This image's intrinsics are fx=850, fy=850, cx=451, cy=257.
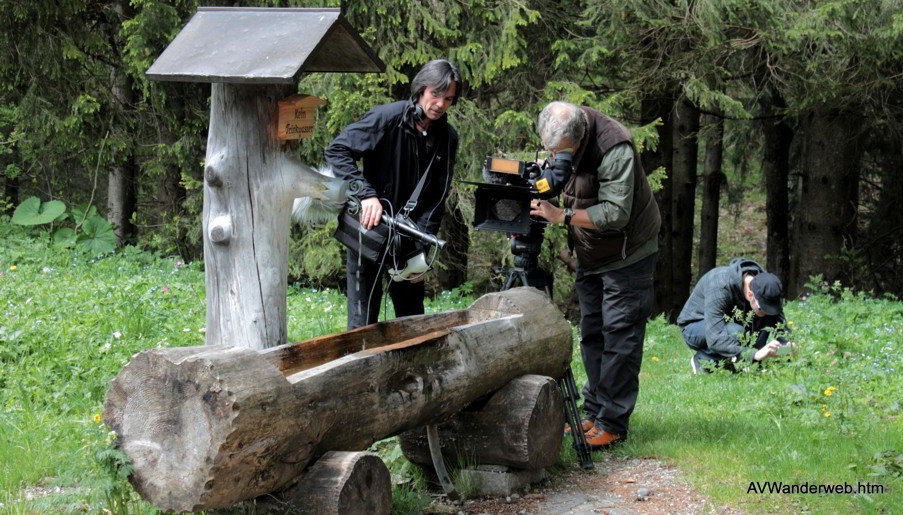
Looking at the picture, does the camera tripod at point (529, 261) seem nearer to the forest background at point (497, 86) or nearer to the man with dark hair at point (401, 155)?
the man with dark hair at point (401, 155)

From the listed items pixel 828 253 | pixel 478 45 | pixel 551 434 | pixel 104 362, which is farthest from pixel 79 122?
pixel 828 253

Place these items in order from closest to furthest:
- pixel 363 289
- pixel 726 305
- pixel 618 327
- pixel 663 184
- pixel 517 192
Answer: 1. pixel 517 192
2. pixel 363 289
3. pixel 618 327
4. pixel 726 305
5. pixel 663 184

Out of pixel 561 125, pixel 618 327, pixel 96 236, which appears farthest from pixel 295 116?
pixel 96 236

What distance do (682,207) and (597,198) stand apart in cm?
974

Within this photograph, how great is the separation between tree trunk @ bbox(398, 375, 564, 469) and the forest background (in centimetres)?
491

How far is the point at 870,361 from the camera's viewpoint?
6.70 metres

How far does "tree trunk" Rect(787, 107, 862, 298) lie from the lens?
12.5 metres

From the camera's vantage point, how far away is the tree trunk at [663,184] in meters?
11.7

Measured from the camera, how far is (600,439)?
519cm

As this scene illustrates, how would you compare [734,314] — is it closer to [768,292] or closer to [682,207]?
[768,292]

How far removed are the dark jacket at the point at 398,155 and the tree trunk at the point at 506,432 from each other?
110 centimetres

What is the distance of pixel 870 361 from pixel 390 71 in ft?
18.7
